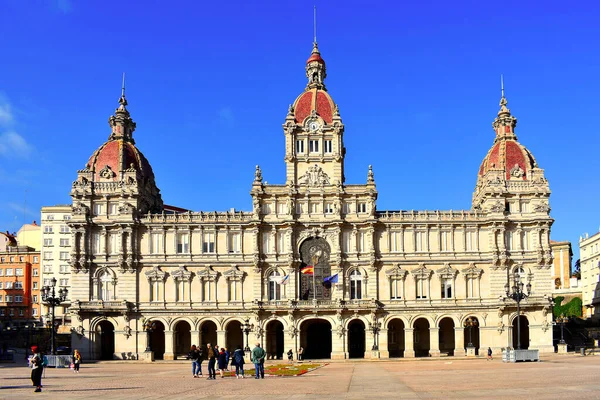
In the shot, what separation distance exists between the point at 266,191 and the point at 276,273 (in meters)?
11.3

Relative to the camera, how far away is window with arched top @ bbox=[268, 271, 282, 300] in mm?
101250

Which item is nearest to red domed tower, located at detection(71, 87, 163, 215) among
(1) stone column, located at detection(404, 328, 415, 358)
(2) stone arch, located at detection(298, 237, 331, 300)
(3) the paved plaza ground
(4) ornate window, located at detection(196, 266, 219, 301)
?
(4) ornate window, located at detection(196, 266, 219, 301)

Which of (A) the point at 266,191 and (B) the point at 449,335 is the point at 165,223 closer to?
(A) the point at 266,191

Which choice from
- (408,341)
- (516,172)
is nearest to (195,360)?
(408,341)

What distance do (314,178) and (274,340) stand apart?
898 inches

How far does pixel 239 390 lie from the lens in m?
42.1

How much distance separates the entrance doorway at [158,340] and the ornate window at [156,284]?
376cm

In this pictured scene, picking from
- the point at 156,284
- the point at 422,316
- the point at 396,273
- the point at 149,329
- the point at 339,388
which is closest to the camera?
the point at 339,388

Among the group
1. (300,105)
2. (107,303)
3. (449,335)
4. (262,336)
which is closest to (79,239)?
(107,303)

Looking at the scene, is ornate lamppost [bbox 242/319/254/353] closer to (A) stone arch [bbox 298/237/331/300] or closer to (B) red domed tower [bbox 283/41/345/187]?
(A) stone arch [bbox 298/237/331/300]

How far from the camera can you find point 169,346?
99688mm

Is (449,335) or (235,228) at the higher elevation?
(235,228)

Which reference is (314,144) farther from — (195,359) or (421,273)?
(195,359)

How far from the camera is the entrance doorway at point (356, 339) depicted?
10288 centimetres
